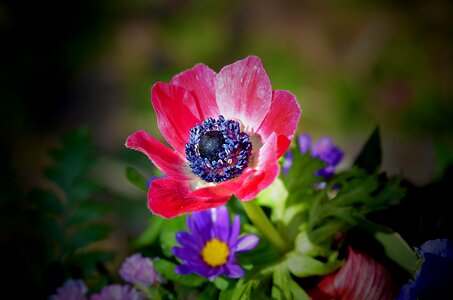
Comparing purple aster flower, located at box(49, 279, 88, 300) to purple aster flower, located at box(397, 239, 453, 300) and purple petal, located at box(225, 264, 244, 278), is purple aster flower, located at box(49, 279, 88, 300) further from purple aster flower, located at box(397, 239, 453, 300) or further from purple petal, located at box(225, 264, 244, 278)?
purple aster flower, located at box(397, 239, 453, 300)

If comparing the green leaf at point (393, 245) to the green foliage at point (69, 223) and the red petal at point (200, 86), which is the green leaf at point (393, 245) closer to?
the red petal at point (200, 86)

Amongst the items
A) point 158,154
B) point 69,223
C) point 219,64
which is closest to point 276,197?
point 158,154

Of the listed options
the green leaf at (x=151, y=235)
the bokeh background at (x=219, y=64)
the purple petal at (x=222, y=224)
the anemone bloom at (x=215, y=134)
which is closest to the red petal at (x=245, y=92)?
the anemone bloom at (x=215, y=134)

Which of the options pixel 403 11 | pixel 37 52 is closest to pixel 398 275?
pixel 403 11

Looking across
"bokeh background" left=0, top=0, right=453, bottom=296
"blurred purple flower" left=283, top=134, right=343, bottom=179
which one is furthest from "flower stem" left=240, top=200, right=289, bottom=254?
"bokeh background" left=0, top=0, right=453, bottom=296

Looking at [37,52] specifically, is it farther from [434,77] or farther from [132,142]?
[132,142]

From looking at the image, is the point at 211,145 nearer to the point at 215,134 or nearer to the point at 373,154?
the point at 215,134
